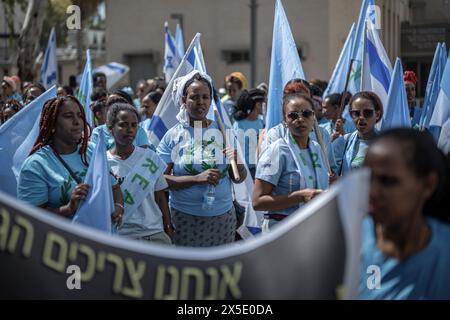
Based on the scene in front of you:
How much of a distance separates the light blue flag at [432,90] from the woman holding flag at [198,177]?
2.53 metres

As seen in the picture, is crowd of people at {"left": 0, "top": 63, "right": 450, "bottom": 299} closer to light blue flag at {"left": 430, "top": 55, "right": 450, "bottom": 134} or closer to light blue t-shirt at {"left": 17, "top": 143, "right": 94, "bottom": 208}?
light blue t-shirt at {"left": 17, "top": 143, "right": 94, "bottom": 208}

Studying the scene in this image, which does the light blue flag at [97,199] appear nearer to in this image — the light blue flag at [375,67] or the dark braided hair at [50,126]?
the dark braided hair at [50,126]

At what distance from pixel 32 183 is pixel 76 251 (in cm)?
197

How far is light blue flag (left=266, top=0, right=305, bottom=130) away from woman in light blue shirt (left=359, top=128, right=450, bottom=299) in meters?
4.00

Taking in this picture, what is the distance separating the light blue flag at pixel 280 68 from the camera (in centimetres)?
679

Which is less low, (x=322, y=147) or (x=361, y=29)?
(x=361, y=29)

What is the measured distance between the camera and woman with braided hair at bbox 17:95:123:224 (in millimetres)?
4500

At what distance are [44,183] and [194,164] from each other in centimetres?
137

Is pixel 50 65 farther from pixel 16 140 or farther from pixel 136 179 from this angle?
pixel 136 179

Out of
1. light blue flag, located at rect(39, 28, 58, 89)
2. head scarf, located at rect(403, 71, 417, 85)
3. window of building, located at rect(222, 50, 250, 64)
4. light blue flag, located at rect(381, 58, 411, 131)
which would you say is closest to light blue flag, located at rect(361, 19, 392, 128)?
head scarf, located at rect(403, 71, 417, 85)

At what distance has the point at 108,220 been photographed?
4293mm

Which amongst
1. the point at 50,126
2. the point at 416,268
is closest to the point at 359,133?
the point at 50,126

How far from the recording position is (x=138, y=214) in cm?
527
